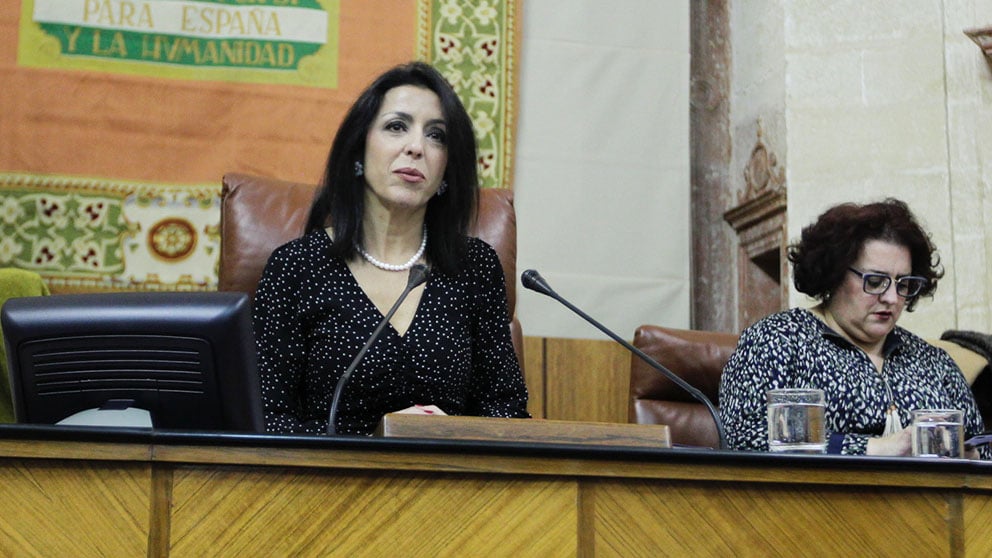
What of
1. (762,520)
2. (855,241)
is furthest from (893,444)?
(762,520)

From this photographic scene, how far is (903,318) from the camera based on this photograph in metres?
3.11

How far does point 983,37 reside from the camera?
3.10m

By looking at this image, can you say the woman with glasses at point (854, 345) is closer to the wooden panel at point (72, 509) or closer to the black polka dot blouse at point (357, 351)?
the black polka dot blouse at point (357, 351)

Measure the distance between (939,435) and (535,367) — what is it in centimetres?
163

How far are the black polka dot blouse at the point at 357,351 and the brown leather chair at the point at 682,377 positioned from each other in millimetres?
348

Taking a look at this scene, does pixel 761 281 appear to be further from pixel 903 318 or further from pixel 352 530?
pixel 352 530

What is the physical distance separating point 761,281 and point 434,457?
238cm

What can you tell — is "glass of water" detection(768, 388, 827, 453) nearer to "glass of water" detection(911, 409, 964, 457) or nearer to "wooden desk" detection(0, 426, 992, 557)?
"glass of water" detection(911, 409, 964, 457)

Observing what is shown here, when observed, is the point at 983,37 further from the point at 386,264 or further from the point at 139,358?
the point at 139,358

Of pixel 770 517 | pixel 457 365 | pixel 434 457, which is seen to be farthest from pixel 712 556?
pixel 457 365

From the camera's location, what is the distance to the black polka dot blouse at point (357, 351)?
2.01 m

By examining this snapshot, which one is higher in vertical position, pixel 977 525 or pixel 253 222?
pixel 253 222

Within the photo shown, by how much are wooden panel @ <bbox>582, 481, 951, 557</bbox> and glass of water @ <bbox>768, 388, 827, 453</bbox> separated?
13.9 inches

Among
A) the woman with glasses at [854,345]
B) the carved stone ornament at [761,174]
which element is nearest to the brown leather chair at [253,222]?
the woman with glasses at [854,345]
